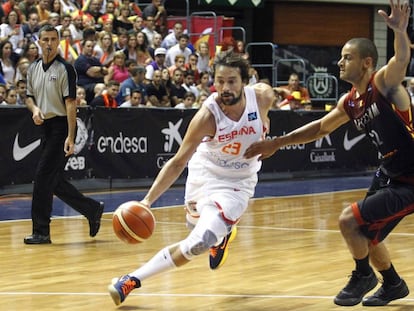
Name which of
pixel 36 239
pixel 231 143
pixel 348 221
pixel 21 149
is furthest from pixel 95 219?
pixel 21 149

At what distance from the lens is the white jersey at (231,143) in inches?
279

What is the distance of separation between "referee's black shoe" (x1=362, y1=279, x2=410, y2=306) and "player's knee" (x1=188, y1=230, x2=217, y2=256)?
1.27m

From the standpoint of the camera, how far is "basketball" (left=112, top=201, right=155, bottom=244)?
6605 millimetres

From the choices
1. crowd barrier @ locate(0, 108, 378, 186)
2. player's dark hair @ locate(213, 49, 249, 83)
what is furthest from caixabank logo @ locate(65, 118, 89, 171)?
player's dark hair @ locate(213, 49, 249, 83)

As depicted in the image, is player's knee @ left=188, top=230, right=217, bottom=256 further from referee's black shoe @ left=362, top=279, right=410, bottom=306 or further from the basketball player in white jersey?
referee's black shoe @ left=362, top=279, right=410, bottom=306

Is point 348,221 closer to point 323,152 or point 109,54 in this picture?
point 109,54

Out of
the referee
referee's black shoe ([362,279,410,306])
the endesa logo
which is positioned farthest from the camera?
the endesa logo

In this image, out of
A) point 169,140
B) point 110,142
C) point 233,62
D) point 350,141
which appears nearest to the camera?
point 233,62

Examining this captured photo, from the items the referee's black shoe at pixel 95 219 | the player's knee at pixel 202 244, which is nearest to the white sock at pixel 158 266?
the player's knee at pixel 202 244

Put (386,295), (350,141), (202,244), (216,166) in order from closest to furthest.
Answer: (202,244)
(386,295)
(216,166)
(350,141)

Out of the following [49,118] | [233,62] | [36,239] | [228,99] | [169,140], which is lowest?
[169,140]

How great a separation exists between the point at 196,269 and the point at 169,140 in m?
8.50

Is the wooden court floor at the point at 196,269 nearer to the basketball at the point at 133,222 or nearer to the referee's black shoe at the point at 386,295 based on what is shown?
the referee's black shoe at the point at 386,295

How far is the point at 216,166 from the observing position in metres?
7.24
